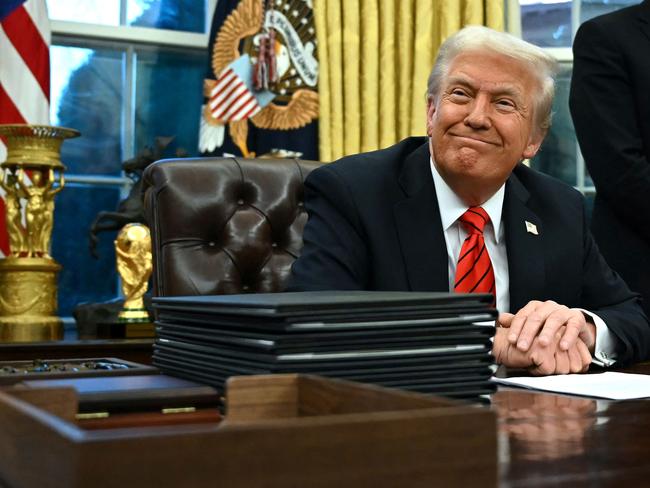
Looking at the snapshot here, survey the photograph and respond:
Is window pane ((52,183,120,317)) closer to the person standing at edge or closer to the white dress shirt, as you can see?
the person standing at edge

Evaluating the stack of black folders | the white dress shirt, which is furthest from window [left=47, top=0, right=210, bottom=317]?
the stack of black folders

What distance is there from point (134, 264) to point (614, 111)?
5.14 ft

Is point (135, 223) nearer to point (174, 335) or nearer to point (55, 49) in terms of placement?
point (55, 49)

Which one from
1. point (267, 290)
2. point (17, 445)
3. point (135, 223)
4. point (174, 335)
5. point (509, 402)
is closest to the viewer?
point (17, 445)

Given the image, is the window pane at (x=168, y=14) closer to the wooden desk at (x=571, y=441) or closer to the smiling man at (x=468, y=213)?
the smiling man at (x=468, y=213)

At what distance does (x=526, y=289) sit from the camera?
2066 mm

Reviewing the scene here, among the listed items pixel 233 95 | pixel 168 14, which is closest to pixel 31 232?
pixel 233 95

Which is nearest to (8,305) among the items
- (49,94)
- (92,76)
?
(49,94)

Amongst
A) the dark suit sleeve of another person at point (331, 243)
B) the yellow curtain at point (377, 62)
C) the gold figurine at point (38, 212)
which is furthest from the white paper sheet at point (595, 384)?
the yellow curtain at point (377, 62)

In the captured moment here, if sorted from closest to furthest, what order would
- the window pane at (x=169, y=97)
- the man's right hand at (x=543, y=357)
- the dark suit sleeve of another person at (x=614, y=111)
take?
the man's right hand at (x=543, y=357) < the dark suit sleeve of another person at (x=614, y=111) < the window pane at (x=169, y=97)

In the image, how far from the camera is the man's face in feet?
6.89

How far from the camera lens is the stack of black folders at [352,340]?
2.72ft

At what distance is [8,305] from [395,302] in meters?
2.38

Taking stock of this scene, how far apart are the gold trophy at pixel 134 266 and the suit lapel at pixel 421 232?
125 centimetres
